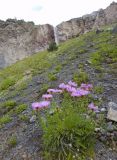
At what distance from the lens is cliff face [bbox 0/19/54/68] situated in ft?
83.5

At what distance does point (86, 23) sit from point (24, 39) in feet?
15.1

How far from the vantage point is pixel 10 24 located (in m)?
26.7

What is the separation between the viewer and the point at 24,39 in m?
26.0

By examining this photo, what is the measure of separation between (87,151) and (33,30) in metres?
21.3

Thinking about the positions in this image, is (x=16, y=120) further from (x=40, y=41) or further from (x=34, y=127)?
(x=40, y=41)

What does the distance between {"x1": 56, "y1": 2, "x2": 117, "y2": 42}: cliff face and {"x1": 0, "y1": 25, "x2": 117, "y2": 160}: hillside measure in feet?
37.0

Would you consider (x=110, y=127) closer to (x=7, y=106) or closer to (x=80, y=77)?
(x=7, y=106)

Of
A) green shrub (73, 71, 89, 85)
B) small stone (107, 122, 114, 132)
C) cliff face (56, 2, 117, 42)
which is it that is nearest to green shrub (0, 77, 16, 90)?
green shrub (73, 71, 89, 85)

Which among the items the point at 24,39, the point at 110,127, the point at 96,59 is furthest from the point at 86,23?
the point at 110,127

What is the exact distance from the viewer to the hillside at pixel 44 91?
5902mm

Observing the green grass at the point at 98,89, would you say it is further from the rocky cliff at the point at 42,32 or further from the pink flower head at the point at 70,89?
the rocky cliff at the point at 42,32

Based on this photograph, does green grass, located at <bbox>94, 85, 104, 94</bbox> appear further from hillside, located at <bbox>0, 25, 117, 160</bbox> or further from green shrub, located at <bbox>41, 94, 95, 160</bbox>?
green shrub, located at <bbox>41, 94, 95, 160</bbox>

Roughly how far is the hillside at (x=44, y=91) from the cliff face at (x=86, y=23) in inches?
444

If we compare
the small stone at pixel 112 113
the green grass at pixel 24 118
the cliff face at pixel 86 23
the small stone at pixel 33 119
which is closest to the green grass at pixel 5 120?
the green grass at pixel 24 118
